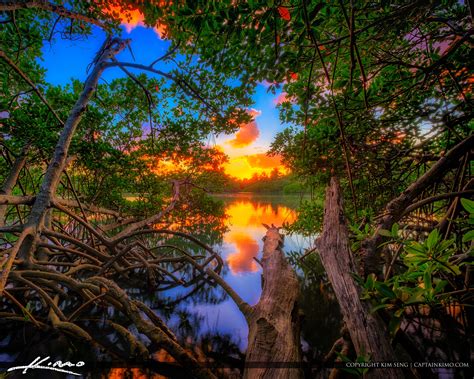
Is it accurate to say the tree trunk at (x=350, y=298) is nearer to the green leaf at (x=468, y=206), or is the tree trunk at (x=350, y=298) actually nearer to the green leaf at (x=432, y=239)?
the green leaf at (x=432, y=239)

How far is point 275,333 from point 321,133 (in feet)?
8.36

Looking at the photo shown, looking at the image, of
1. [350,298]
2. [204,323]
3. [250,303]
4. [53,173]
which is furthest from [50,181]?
[250,303]

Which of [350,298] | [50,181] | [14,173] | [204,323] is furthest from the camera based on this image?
[14,173]

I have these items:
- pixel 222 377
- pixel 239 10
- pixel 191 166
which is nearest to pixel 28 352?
pixel 222 377

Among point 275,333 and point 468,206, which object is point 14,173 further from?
point 468,206

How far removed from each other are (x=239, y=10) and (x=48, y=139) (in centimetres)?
422

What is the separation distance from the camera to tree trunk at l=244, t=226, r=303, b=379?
170cm

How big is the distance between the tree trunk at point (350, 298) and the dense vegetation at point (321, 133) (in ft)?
0.43

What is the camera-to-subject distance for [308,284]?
567 centimetres

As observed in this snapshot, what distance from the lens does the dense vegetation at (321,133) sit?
1.30m

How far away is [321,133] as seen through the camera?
2.81 m
